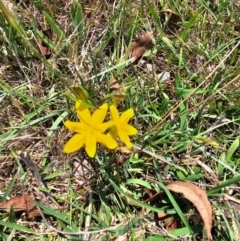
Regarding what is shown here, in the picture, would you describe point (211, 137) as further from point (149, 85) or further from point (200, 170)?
point (149, 85)

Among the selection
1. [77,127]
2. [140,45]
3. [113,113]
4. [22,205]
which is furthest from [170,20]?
[22,205]

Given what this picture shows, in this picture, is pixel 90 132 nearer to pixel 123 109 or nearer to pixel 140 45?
pixel 123 109

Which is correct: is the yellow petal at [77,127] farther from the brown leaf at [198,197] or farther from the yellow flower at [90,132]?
the brown leaf at [198,197]

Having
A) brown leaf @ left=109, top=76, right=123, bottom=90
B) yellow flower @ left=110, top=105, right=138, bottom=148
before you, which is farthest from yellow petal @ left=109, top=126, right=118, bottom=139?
brown leaf @ left=109, top=76, right=123, bottom=90

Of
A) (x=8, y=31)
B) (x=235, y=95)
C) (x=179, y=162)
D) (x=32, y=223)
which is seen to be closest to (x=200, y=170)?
(x=179, y=162)

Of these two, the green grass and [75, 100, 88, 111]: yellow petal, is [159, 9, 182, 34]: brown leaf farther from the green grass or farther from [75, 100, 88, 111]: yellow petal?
[75, 100, 88, 111]: yellow petal

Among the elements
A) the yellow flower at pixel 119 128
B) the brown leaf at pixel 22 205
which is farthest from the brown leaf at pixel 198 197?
the brown leaf at pixel 22 205
